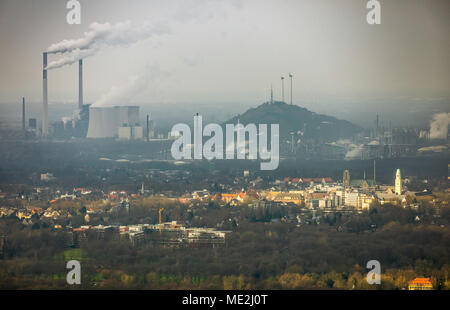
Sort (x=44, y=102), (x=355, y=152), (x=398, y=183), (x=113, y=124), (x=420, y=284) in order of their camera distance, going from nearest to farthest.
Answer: (x=420, y=284) < (x=398, y=183) < (x=355, y=152) < (x=44, y=102) < (x=113, y=124)

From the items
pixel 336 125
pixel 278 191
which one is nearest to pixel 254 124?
pixel 336 125

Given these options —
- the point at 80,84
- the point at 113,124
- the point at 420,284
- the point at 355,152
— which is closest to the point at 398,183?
the point at 355,152

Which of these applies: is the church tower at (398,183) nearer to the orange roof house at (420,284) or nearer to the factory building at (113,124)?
the orange roof house at (420,284)

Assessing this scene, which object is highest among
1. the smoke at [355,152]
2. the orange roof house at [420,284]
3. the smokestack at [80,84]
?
the smokestack at [80,84]

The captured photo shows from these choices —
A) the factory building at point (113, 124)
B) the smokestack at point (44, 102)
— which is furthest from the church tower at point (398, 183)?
the factory building at point (113, 124)

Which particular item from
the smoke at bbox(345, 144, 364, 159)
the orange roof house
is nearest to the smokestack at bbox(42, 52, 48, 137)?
the smoke at bbox(345, 144, 364, 159)

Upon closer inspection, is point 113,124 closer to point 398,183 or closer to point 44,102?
point 44,102

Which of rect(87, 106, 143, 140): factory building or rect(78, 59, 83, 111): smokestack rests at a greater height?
rect(78, 59, 83, 111): smokestack

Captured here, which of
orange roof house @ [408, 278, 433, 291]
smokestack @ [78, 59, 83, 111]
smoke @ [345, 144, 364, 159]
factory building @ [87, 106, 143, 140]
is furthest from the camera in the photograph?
factory building @ [87, 106, 143, 140]

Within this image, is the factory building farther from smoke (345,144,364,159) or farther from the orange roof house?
the orange roof house
